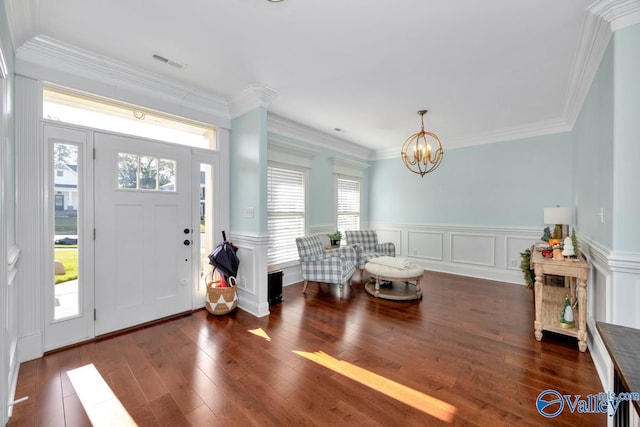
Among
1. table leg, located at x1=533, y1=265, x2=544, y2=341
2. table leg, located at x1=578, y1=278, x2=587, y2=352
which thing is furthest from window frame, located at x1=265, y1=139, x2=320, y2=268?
table leg, located at x1=578, y1=278, x2=587, y2=352

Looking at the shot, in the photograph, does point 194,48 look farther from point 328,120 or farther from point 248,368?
point 248,368

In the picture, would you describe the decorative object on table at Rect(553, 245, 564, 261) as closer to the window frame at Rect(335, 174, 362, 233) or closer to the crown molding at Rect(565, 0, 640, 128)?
the crown molding at Rect(565, 0, 640, 128)


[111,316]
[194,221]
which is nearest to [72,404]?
[111,316]

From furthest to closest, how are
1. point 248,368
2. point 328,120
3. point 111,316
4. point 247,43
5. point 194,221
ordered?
point 328,120 < point 194,221 < point 111,316 < point 247,43 < point 248,368

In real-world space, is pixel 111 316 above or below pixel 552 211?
below

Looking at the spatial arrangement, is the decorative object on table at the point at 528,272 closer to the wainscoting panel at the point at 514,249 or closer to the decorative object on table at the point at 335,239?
the wainscoting panel at the point at 514,249

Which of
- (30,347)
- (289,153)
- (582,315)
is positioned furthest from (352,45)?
(30,347)

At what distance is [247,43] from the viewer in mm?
2367

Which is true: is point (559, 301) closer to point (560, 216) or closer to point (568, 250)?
point (568, 250)

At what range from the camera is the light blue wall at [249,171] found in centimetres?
328

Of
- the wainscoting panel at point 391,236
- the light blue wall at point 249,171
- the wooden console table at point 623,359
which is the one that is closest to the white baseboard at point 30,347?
the light blue wall at point 249,171

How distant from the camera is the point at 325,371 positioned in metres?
2.15

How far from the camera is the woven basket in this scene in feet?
10.5

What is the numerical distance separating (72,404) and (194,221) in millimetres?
1934
